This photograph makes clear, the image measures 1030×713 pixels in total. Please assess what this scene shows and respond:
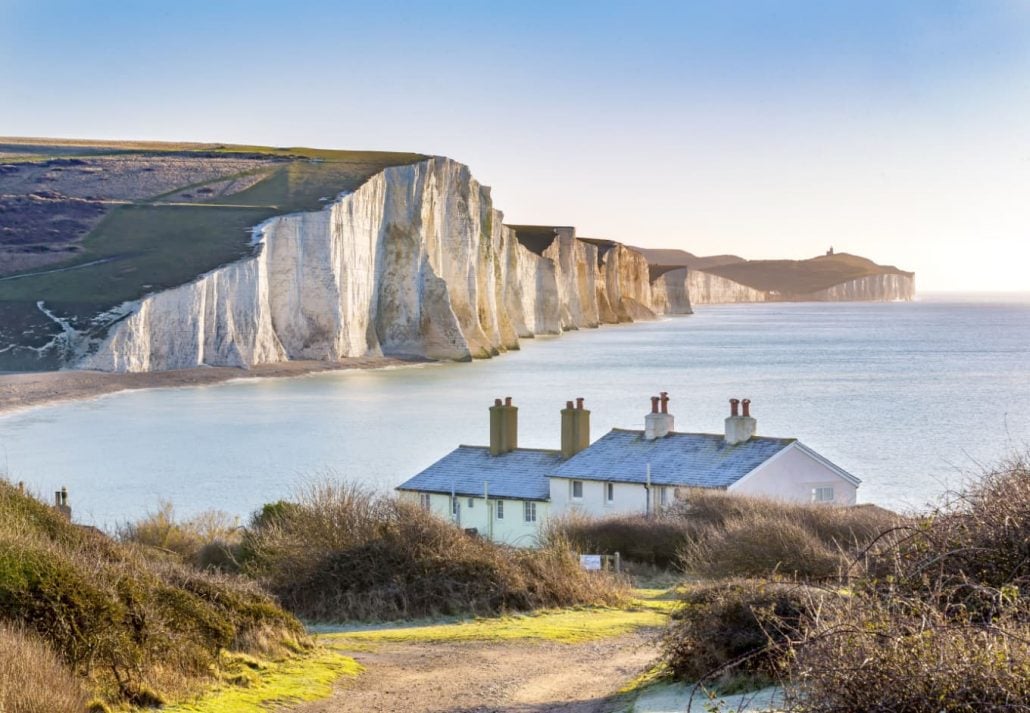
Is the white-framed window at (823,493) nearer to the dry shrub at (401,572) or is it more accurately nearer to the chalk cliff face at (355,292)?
the dry shrub at (401,572)

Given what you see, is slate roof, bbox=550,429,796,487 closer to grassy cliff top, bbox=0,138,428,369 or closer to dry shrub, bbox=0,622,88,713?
dry shrub, bbox=0,622,88,713

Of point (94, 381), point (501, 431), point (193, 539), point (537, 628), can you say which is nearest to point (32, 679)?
point (537, 628)

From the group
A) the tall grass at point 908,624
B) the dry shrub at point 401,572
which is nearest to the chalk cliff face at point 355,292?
the dry shrub at point 401,572

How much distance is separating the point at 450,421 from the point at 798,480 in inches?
1314

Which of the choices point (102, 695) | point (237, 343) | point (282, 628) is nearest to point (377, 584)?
point (282, 628)

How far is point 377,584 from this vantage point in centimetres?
1886

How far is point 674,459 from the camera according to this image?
29.5 meters

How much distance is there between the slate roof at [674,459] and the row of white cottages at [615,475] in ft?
0.08

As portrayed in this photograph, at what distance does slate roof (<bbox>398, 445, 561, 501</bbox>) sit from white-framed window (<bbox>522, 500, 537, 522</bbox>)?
0.22 meters

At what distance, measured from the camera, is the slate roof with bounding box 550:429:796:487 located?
28531 mm

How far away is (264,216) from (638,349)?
157ft

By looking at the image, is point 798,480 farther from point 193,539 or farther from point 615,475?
point 193,539

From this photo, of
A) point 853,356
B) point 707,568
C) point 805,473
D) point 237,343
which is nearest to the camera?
point 707,568

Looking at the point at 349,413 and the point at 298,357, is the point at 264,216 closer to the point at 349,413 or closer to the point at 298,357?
the point at 298,357
